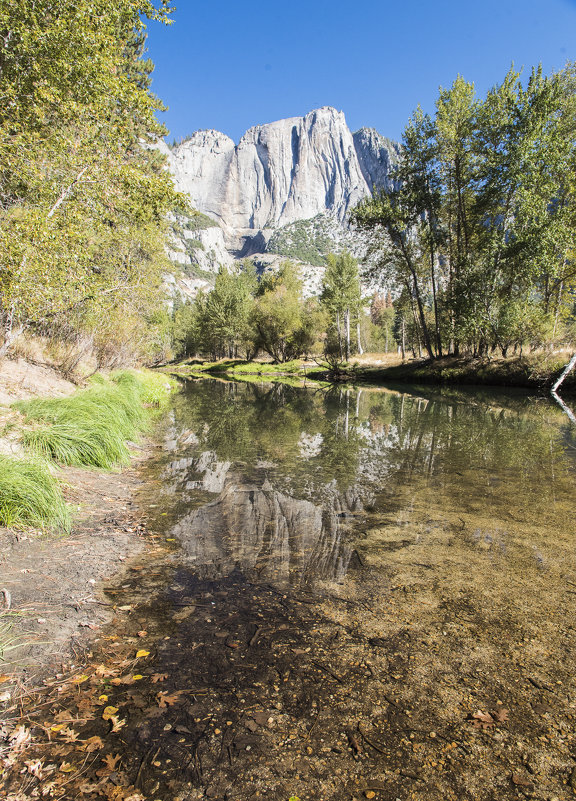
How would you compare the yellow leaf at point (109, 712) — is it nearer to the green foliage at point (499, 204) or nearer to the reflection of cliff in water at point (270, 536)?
the reflection of cliff in water at point (270, 536)

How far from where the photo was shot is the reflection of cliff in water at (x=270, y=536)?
514 centimetres

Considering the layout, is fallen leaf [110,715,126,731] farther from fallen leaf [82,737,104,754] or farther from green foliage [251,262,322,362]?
green foliage [251,262,322,362]

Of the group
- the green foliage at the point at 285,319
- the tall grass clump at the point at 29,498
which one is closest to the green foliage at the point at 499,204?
the green foliage at the point at 285,319

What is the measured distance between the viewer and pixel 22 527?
518cm

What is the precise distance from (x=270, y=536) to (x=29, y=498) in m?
3.39

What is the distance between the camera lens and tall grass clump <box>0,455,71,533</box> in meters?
5.18

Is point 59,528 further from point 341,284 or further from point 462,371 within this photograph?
point 341,284

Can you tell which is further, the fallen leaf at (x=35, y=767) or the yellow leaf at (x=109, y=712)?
the yellow leaf at (x=109, y=712)

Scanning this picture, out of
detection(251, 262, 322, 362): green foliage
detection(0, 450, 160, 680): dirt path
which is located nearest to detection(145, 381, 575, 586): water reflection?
detection(0, 450, 160, 680): dirt path

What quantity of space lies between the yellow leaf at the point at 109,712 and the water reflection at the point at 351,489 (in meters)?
2.08

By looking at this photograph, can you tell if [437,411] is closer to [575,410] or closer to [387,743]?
[575,410]

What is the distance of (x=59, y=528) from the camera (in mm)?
5508

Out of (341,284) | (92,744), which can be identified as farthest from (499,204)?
(92,744)

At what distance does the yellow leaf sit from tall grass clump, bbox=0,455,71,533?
3.15m
